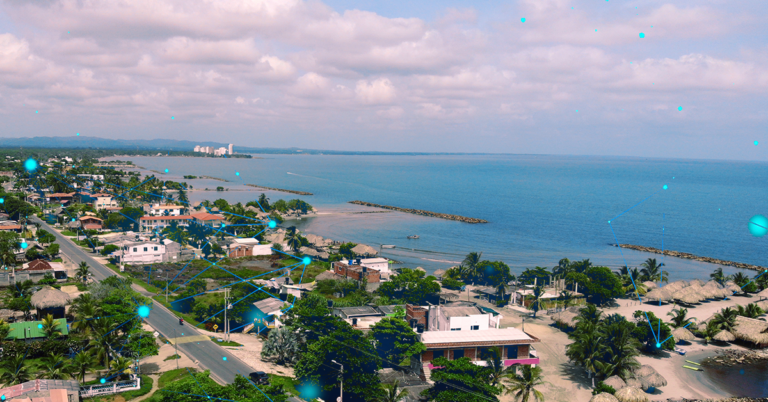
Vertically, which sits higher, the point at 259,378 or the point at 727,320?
the point at 727,320

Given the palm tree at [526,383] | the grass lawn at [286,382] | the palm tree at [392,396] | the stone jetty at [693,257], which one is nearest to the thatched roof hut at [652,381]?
the palm tree at [526,383]

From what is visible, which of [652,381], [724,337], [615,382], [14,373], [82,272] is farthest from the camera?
[82,272]

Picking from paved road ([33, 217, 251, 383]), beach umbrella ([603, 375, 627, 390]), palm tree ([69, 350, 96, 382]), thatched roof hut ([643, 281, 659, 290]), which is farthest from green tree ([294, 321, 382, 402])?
thatched roof hut ([643, 281, 659, 290])

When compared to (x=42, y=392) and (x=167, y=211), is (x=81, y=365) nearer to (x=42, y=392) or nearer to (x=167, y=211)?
(x=42, y=392)

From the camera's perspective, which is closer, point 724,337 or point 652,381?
point 652,381

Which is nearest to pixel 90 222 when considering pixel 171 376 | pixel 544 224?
pixel 171 376
